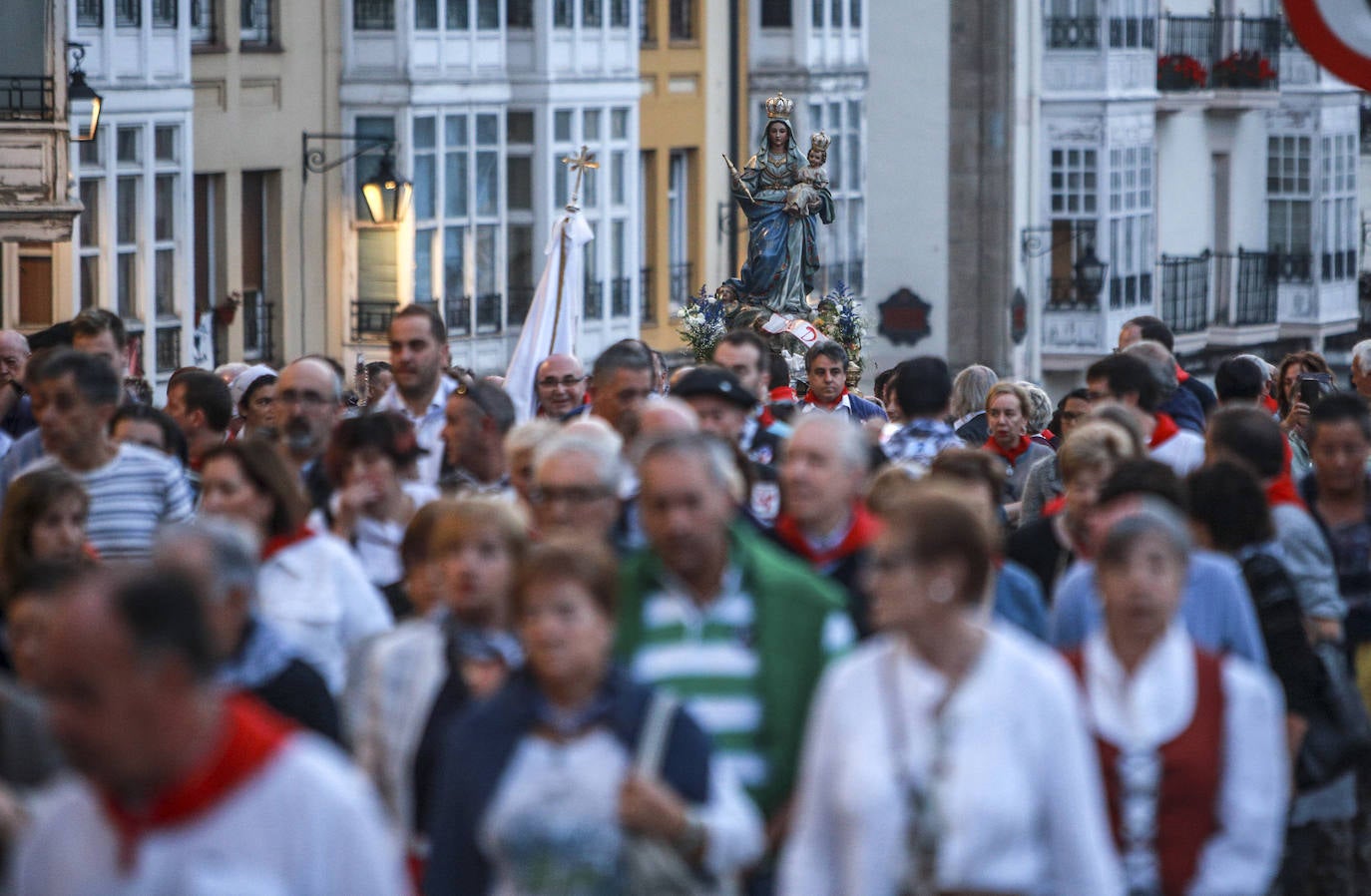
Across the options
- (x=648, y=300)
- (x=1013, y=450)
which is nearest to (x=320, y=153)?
(x=648, y=300)

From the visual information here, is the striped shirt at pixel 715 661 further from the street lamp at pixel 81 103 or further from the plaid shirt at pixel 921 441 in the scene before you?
the street lamp at pixel 81 103

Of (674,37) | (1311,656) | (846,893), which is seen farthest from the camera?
(674,37)

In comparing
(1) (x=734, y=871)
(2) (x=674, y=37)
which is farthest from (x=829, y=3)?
(1) (x=734, y=871)

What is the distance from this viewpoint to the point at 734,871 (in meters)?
6.00

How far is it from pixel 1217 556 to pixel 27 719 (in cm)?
320

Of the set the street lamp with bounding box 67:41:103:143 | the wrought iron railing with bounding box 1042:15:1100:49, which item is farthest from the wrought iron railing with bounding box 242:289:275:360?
the wrought iron railing with bounding box 1042:15:1100:49

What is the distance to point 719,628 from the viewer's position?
20.9 feet

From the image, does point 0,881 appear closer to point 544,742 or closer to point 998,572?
point 544,742

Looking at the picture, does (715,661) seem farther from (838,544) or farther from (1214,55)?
(1214,55)

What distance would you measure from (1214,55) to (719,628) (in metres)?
43.0

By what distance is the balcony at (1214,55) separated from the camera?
4662cm

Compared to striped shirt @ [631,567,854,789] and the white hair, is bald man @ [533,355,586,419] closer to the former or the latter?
the white hair

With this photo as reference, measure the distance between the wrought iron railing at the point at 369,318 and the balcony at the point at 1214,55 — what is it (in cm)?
1877

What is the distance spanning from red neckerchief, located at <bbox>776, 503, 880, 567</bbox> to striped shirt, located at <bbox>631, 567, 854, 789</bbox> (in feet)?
3.32
